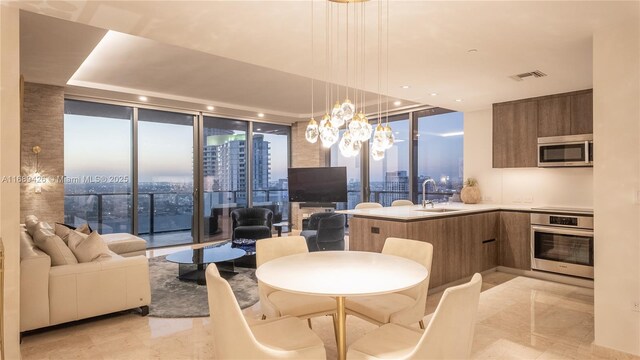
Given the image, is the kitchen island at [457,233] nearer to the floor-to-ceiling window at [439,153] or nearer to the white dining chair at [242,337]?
the floor-to-ceiling window at [439,153]

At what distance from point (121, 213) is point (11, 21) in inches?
176

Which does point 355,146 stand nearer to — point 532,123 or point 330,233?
point 330,233

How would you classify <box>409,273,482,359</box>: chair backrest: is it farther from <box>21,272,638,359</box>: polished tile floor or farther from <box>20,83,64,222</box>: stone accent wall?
<box>20,83,64,222</box>: stone accent wall

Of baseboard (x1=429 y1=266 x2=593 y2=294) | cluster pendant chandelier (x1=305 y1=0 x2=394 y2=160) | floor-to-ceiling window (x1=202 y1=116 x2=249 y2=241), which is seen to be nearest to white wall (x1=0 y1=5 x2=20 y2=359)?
cluster pendant chandelier (x1=305 y1=0 x2=394 y2=160)

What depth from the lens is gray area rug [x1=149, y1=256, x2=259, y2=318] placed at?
3490 mm

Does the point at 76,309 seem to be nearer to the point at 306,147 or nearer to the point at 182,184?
the point at 182,184

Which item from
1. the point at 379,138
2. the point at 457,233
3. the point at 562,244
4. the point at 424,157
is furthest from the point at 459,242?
the point at 424,157

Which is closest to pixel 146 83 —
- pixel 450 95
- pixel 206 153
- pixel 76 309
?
pixel 206 153

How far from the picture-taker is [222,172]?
24.9 ft

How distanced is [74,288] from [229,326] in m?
2.14

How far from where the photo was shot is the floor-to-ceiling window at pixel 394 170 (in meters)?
6.79

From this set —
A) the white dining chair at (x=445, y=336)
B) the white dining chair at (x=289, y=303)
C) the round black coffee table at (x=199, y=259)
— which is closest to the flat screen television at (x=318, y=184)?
the round black coffee table at (x=199, y=259)

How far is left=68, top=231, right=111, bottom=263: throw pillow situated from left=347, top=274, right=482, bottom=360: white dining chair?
265 centimetres

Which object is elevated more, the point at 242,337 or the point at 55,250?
the point at 55,250
